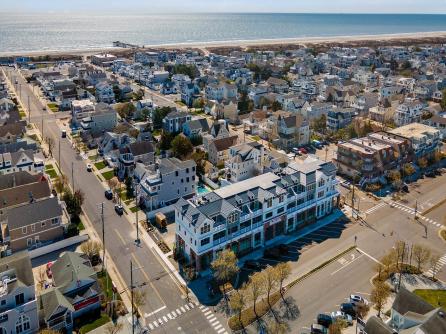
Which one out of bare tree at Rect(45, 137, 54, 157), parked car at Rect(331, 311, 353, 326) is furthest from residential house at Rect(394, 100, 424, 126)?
bare tree at Rect(45, 137, 54, 157)

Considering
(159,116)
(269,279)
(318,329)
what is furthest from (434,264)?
(159,116)

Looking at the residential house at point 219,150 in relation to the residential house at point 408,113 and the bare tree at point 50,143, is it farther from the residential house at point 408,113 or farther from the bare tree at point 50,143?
the residential house at point 408,113

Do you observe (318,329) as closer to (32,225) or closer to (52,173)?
(32,225)

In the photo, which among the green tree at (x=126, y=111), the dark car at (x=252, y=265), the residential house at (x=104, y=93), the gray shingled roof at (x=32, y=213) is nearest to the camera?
the dark car at (x=252, y=265)

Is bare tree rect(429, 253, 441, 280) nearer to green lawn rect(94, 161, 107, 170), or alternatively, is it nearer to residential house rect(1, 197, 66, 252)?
residential house rect(1, 197, 66, 252)

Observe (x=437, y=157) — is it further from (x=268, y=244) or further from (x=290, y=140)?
(x=268, y=244)

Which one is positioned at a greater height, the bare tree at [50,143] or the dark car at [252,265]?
the bare tree at [50,143]

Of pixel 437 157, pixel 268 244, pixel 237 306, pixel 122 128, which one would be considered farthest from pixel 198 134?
pixel 237 306

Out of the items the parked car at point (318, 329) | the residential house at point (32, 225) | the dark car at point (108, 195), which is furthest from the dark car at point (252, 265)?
the dark car at point (108, 195)
